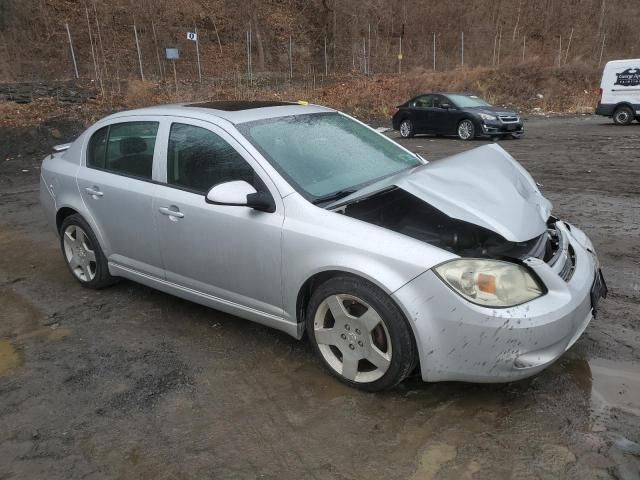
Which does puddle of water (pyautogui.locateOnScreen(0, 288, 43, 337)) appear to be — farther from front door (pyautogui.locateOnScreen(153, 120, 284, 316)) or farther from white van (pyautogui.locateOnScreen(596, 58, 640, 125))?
white van (pyautogui.locateOnScreen(596, 58, 640, 125))

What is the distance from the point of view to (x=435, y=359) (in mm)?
2797

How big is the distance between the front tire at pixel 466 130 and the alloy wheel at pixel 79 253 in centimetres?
1269

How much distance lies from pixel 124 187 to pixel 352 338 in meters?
2.23

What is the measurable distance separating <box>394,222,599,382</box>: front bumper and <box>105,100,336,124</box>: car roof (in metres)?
1.80

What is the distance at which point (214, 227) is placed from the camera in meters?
3.53

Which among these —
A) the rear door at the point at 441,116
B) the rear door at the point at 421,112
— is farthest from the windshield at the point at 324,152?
the rear door at the point at 421,112

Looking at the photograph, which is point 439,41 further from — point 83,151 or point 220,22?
point 83,151

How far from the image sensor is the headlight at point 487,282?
8.88 ft

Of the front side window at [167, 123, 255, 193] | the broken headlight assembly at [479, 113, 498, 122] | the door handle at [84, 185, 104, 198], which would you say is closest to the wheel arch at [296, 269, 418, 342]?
the front side window at [167, 123, 255, 193]

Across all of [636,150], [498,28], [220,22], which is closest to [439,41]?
[498,28]

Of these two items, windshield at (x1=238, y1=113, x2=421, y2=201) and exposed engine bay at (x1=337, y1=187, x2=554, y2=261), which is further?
windshield at (x1=238, y1=113, x2=421, y2=201)

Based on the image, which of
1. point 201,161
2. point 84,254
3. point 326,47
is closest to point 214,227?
point 201,161

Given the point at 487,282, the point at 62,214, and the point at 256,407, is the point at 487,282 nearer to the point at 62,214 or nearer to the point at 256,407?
the point at 256,407

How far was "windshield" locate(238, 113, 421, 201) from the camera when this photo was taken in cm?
346
